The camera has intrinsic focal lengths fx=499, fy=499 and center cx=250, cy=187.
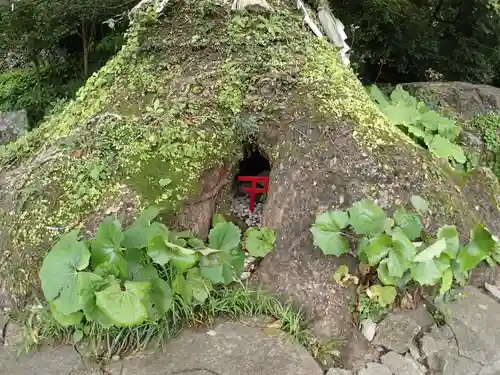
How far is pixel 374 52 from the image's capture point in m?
7.80

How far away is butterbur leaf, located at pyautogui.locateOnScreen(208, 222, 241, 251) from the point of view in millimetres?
2957

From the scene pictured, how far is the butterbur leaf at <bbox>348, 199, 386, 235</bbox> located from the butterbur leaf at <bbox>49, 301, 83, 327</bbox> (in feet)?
5.26

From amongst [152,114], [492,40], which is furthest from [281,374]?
[492,40]

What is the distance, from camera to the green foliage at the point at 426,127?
161 inches

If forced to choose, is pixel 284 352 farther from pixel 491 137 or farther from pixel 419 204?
pixel 491 137

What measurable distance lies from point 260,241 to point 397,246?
0.85 m

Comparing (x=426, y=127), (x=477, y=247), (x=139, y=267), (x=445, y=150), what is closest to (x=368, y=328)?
(x=477, y=247)

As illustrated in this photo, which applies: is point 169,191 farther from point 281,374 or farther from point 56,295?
point 281,374

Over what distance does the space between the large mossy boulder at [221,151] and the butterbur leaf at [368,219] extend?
0.89 feet

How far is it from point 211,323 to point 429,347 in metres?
1.29

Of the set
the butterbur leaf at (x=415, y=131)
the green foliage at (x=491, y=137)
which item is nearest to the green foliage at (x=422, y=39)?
the green foliage at (x=491, y=137)

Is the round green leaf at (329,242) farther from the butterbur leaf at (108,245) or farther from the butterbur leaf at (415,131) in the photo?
the butterbur leaf at (415,131)

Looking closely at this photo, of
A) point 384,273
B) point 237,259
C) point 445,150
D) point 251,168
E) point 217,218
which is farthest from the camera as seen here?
point 251,168

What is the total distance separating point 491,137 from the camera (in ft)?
17.3
